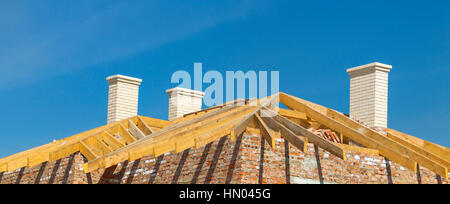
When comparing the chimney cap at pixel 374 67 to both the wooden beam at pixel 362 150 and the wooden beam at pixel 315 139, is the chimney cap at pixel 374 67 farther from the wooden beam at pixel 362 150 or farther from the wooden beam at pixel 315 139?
the wooden beam at pixel 315 139

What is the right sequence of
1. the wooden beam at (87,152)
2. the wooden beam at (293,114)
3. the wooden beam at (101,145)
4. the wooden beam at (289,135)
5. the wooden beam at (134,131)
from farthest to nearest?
the wooden beam at (134,131)
the wooden beam at (293,114)
the wooden beam at (101,145)
the wooden beam at (87,152)
the wooden beam at (289,135)

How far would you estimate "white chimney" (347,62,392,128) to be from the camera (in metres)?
20.3

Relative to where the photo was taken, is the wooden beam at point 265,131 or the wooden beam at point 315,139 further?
the wooden beam at point 265,131

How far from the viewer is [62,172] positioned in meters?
14.9

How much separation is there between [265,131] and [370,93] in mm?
9512

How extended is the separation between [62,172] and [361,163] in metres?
6.60

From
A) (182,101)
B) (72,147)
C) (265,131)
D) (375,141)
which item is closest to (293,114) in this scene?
(375,141)

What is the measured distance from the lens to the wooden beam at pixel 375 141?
38.9ft

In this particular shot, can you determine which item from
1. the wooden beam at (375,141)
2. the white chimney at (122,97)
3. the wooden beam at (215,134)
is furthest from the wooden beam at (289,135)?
the white chimney at (122,97)

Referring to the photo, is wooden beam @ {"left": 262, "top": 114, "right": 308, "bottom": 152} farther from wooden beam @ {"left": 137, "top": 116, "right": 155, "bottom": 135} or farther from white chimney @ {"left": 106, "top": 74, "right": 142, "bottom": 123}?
white chimney @ {"left": 106, "top": 74, "right": 142, "bottom": 123}
